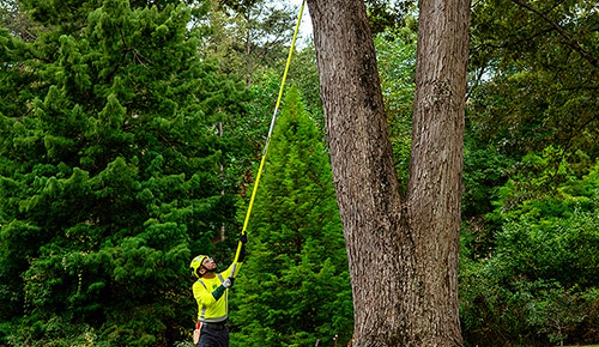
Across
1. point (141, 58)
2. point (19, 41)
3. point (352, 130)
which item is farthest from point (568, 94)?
point (19, 41)

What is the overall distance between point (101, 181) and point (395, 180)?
8831 mm

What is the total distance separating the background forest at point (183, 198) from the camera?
10391 millimetres

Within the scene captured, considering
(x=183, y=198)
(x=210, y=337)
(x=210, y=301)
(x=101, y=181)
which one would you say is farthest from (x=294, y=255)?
(x=210, y=301)

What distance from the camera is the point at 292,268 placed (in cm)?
1043

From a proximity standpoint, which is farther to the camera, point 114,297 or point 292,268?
point 114,297

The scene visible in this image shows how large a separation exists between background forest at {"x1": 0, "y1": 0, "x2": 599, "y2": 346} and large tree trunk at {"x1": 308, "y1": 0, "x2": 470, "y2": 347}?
4780 millimetres

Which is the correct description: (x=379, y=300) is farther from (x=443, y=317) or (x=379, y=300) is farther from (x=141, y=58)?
(x=141, y=58)

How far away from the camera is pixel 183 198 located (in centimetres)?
1334

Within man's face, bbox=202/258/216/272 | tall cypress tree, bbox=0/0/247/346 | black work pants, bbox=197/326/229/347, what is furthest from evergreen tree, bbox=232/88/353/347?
man's face, bbox=202/258/216/272

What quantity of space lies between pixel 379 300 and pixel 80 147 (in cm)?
1002

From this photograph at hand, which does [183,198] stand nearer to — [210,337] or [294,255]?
[294,255]

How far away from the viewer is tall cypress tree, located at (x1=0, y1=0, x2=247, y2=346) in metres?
11.8

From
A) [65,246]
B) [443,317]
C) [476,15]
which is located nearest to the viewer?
[443,317]

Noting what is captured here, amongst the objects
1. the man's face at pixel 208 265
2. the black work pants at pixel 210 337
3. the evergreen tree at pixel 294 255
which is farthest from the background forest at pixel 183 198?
the man's face at pixel 208 265
